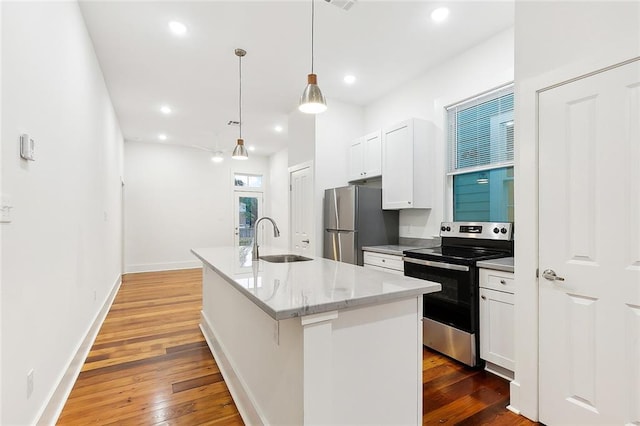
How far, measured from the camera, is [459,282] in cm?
256

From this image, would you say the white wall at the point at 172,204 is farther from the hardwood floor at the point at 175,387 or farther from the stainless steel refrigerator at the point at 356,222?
the stainless steel refrigerator at the point at 356,222

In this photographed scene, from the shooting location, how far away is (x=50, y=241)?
76.2 inches

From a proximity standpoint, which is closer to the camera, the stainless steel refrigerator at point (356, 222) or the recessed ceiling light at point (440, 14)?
the recessed ceiling light at point (440, 14)

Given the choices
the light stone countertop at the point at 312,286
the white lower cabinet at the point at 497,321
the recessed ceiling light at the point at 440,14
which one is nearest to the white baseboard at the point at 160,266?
the light stone countertop at the point at 312,286

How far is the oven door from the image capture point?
2.48m

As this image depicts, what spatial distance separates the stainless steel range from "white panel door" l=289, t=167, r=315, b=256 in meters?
1.78

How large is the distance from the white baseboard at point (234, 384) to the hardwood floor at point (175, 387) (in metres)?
0.04

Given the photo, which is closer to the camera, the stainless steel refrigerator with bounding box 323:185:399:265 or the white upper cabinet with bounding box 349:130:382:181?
the stainless steel refrigerator with bounding box 323:185:399:265

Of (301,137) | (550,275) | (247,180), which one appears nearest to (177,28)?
(301,137)

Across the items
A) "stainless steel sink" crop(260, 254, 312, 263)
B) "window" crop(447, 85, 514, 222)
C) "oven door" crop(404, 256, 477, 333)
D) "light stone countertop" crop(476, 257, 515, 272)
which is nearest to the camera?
"light stone countertop" crop(476, 257, 515, 272)

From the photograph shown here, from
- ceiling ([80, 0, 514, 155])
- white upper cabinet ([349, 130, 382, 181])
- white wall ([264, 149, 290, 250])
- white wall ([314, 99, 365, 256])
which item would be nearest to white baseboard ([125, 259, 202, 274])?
white wall ([264, 149, 290, 250])

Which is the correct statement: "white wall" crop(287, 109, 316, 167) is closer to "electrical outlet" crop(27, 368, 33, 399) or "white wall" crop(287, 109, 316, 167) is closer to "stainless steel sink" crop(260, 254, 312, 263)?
"stainless steel sink" crop(260, 254, 312, 263)

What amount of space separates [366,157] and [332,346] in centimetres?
319

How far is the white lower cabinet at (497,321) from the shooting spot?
2.27 m
